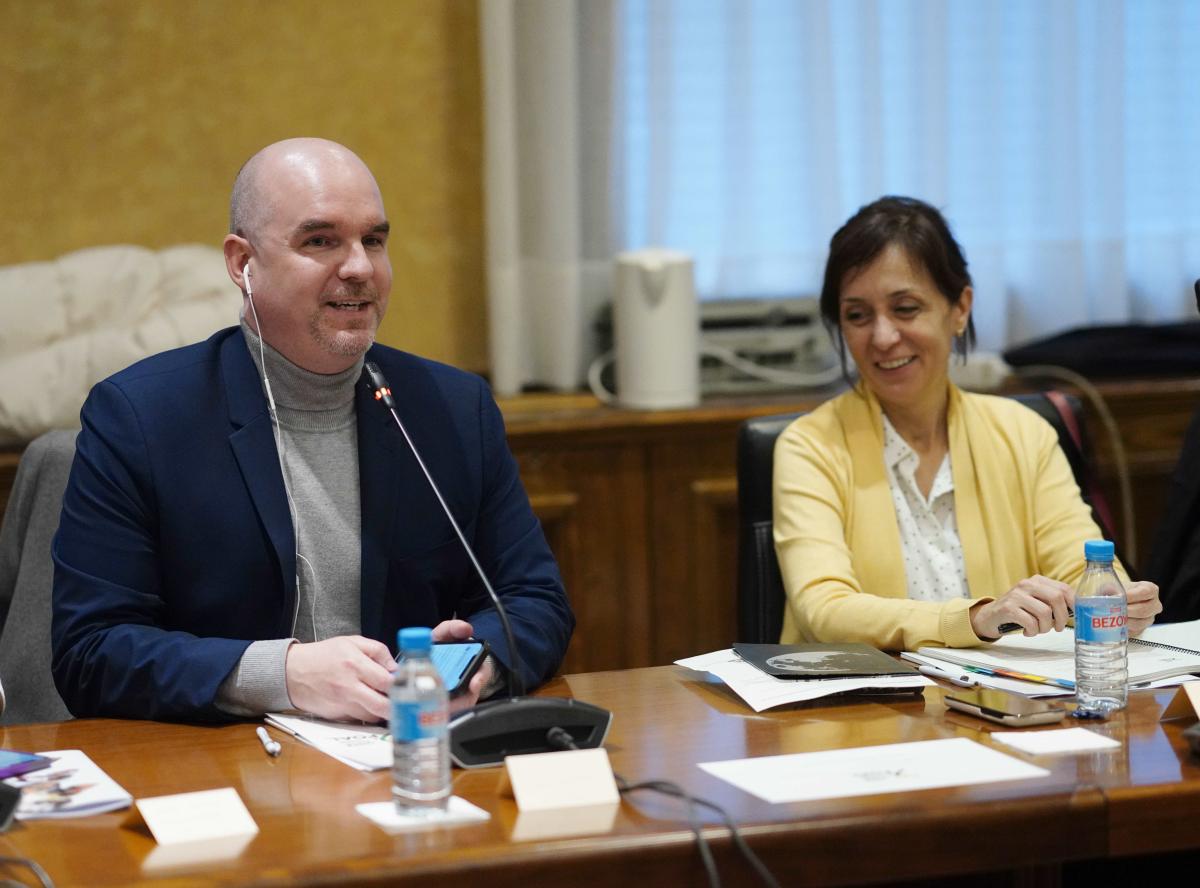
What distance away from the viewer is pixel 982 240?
12.1ft

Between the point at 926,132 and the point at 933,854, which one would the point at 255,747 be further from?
the point at 926,132

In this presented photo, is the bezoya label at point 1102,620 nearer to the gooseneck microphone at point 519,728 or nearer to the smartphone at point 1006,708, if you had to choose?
the smartphone at point 1006,708

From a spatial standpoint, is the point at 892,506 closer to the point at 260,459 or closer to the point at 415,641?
the point at 260,459

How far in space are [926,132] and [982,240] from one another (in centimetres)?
30

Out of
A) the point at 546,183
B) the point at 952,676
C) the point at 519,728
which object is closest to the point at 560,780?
the point at 519,728

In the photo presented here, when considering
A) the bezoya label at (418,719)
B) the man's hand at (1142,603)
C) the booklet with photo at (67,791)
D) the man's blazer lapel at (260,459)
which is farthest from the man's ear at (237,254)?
the man's hand at (1142,603)

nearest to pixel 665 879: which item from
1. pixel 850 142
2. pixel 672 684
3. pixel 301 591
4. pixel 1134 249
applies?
pixel 672 684

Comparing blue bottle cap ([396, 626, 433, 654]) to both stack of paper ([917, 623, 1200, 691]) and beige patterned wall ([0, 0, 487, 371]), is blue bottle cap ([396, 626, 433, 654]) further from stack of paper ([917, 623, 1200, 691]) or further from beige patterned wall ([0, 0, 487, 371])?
beige patterned wall ([0, 0, 487, 371])

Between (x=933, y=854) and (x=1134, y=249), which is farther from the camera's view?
(x=1134, y=249)

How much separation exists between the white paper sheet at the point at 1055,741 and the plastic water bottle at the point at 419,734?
23.5 inches

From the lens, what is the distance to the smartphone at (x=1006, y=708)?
1.63m

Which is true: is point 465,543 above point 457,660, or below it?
above

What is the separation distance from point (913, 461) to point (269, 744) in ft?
3.98

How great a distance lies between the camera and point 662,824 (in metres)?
1.34
